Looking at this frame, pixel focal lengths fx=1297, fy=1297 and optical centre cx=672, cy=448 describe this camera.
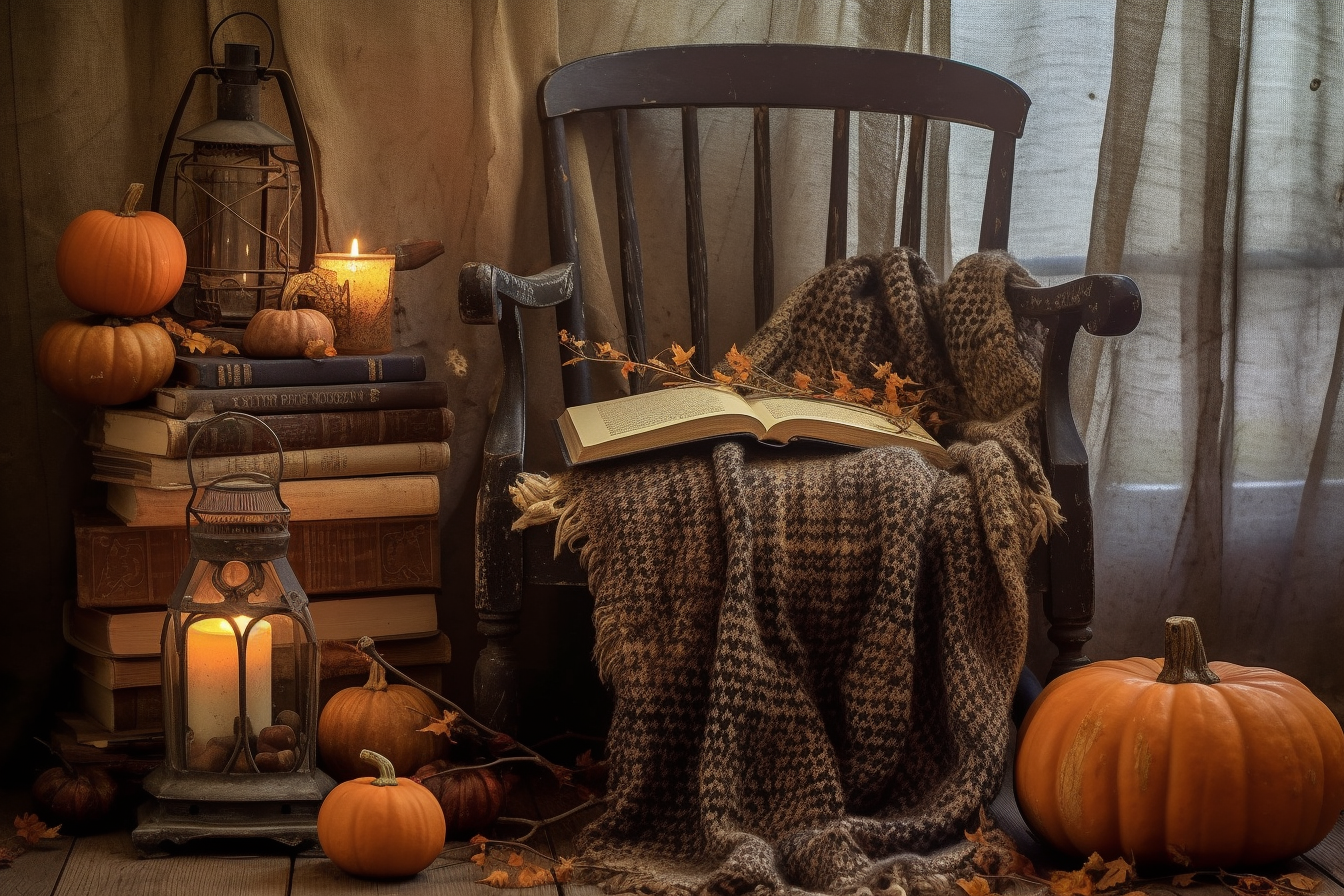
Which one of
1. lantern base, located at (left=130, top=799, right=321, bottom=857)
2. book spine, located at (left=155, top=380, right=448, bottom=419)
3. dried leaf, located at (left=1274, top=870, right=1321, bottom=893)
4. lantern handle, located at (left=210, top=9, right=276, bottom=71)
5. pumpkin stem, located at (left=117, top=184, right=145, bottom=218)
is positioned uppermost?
lantern handle, located at (left=210, top=9, right=276, bottom=71)

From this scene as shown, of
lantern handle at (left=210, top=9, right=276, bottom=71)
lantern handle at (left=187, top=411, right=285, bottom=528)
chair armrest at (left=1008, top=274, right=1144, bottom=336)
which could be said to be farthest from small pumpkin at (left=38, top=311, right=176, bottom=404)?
chair armrest at (left=1008, top=274, right=1144, bottom=336)

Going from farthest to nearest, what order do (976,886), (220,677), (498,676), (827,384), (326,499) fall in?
(827,384) → (326,499) → (498,676) → (220,677) → (976,886)

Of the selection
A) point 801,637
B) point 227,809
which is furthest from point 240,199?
point 801,637

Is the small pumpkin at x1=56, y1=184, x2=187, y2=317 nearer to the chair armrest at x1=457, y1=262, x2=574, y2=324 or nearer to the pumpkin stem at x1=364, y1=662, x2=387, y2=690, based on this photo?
the chair armrest at x1=457, y1=262, x2=574, y2=324

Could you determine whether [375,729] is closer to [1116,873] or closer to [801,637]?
[801,637]

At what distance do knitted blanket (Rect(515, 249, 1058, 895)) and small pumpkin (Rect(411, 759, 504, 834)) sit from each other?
4.9 inches

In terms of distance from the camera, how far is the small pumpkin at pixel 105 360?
4.51 ft

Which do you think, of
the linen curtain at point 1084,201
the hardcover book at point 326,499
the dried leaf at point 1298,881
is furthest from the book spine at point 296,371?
the dried leaf at point 1298,881

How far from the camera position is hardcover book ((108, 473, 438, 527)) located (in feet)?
4.52

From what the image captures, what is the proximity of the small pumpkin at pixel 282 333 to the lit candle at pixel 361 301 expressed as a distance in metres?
0.07

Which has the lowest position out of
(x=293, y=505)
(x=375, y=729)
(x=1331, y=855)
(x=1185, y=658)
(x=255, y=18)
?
(x=1331, y=855)

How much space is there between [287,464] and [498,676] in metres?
0.33

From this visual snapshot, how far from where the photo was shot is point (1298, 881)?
1.17 meters

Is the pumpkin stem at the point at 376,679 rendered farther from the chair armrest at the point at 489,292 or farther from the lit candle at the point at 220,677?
the chair armrest at the point at 489,292
